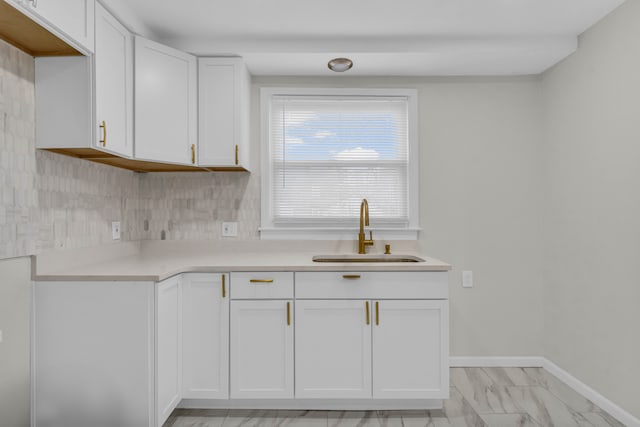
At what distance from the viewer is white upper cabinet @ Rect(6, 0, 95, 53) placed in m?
1.47

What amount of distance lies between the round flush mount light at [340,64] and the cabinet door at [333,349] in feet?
5.17

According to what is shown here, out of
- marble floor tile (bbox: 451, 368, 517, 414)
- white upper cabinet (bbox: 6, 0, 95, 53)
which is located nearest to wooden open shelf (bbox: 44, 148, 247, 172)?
white upper cabinet (bbox: 6, 0, 95, 53)

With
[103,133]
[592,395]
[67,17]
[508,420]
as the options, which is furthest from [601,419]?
[67,17]

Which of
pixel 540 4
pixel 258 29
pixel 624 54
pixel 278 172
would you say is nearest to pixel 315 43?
pixel 258 29

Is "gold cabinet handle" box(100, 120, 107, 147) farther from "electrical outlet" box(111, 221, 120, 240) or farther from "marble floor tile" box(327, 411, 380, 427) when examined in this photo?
"marble floor tile" box(327, 411, 380, 427)

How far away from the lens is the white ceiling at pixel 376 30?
7.18ft

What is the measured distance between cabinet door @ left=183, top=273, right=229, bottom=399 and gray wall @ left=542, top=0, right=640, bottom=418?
2200 millimetres

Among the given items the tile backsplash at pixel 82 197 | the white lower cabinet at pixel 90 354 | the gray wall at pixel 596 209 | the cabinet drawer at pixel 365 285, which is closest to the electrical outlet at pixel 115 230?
the tile backsplash at pixel 82 197

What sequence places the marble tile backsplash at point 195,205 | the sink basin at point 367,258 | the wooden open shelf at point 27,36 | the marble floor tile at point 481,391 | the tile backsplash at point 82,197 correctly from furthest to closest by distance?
the marble tile backsplash at point 195,205 < the sink basin at point 367,258 < the marble floor tile at point 481,391 < the tile backsplash at point 82,197 < the wooden open shelf at point 27,36

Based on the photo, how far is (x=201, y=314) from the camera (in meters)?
2.25

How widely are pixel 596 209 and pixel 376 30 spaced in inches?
67.9

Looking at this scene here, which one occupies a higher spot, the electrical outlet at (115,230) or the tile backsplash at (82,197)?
the tile backsplash at (82,197)

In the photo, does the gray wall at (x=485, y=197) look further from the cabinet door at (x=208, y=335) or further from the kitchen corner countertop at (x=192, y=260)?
the cabinet door at (x=208, y=335)

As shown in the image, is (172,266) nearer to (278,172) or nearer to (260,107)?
(278,172)
